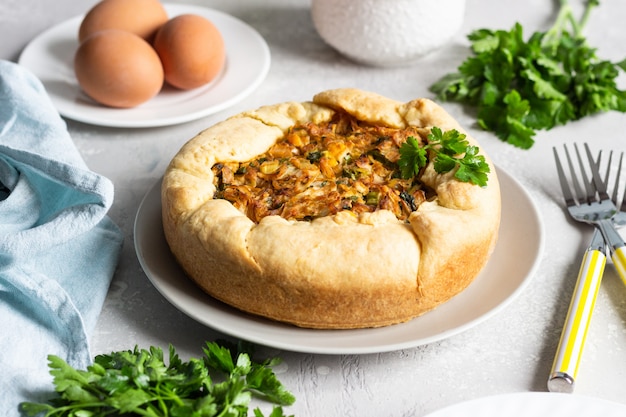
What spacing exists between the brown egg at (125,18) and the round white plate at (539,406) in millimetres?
2305

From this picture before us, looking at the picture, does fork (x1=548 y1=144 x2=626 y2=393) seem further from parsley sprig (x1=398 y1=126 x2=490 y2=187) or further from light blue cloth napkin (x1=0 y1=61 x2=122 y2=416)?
light blue cloth napkin (x1=0 y1=61 x2=122 y2=416)

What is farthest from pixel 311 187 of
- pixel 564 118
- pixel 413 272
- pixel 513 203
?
pixel 564 118

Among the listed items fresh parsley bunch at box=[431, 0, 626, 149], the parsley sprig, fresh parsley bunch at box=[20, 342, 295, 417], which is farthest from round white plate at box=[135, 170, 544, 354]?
fresh parsley bunch at box=[431, 0, 626, 149]

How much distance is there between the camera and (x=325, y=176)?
2521mm

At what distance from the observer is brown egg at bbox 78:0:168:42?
352 centimetres

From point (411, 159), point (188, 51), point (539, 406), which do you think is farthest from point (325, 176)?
point (188, 51)

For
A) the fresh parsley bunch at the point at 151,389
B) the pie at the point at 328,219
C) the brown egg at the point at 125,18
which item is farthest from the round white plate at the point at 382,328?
the brown egg at the point at 125,18

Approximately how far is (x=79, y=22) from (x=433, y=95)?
1.76m

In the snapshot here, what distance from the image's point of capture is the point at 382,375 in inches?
88.7

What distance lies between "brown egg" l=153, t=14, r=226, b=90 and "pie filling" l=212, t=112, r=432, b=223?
0.85 meters

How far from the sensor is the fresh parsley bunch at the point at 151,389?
193cm

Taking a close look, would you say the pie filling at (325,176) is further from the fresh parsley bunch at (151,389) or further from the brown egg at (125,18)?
the brown egg at (125,18)

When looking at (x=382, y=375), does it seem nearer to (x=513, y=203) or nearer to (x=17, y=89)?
(x=513, y=203)

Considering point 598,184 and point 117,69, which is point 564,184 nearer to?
point 598,184
